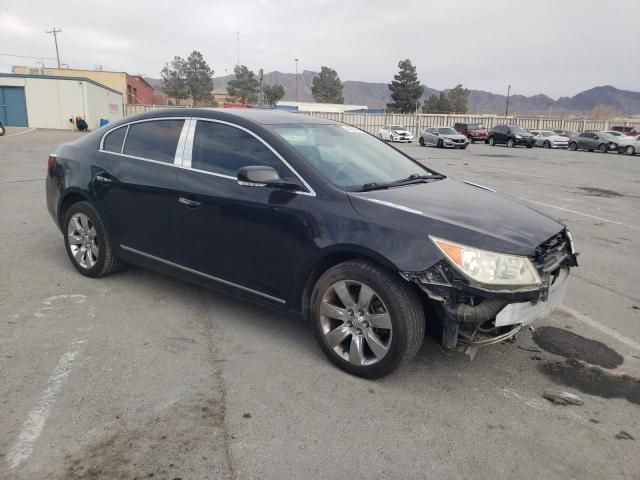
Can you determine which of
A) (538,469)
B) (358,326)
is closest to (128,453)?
(358,326)

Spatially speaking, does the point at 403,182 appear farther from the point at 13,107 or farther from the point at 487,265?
the point at 13,107

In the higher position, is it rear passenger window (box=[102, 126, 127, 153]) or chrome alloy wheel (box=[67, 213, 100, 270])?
rear passenger window (box=[102, 126, 127, 153])

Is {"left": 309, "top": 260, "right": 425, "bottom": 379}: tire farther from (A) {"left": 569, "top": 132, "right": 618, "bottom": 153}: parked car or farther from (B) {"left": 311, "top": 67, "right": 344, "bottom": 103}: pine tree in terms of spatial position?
(B) {"left": 311, "top": 67, "right": 344, "bottom": 103}: pine tree

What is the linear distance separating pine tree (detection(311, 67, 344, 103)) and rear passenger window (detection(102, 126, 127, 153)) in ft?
362

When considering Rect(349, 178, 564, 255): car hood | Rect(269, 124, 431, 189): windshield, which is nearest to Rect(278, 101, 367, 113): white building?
Rect(269, 124, 431, 189): windshield

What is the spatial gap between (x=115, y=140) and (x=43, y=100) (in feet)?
120

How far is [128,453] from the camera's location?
2543 mm

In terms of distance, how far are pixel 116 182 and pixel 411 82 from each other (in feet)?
294

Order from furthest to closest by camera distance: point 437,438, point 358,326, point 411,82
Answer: point 411,82
point 358,326
point 437,438

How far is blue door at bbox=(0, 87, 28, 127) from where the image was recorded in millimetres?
34969

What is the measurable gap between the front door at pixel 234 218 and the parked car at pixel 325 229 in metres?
0.01

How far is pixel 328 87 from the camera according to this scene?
112 m

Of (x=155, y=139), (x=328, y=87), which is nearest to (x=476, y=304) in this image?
(x=155, y=139)

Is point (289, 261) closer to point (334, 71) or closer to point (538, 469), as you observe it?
point (538, 469)
